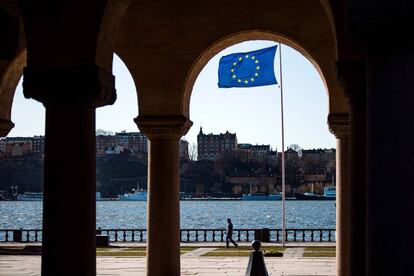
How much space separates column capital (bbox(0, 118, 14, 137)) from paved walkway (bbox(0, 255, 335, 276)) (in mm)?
6334

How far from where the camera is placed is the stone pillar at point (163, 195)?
1769 cm

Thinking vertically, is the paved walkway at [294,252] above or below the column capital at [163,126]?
below

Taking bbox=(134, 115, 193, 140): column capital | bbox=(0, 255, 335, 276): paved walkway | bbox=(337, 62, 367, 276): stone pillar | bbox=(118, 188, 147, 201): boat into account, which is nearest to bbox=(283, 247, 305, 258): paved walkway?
bbox=(0, 255, 335, 276): paved walkway

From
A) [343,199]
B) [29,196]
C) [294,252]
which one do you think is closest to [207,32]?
[343,199]

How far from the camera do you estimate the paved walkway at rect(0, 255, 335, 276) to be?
909 inches

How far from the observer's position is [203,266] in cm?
2533

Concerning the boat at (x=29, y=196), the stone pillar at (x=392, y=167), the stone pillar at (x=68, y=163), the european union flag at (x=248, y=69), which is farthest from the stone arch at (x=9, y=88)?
the boat at (x=29, y=196)

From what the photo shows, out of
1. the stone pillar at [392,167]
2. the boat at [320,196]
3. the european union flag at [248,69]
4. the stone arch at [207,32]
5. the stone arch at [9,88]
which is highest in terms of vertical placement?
the european union flag at [248,69]

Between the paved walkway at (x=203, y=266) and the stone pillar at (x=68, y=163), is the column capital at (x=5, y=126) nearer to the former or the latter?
the paved walkway at (x=203, y=266)

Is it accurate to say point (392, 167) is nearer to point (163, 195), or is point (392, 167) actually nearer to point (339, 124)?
point (339, 124)

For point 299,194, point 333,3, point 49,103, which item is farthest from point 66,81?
point 299,194

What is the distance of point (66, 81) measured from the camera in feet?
34.4

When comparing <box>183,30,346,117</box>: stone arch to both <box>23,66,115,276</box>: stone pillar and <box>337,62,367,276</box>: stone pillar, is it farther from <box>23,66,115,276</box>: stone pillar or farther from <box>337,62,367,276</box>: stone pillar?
<box>23,66,115,276</box>: stone pillar

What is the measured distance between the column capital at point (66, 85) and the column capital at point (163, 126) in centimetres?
708
